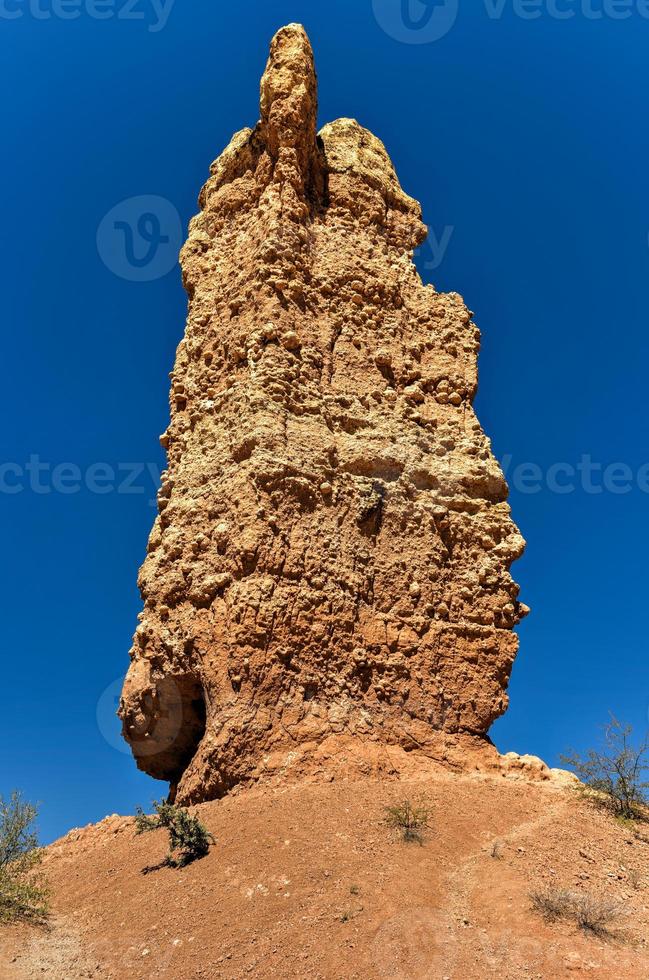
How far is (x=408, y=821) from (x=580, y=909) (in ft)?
6.43

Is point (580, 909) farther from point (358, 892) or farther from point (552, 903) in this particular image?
point (358, 892)

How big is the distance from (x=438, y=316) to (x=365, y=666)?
6.59 metres

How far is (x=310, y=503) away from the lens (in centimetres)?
999

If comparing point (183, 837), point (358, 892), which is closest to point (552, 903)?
point (358, 892)

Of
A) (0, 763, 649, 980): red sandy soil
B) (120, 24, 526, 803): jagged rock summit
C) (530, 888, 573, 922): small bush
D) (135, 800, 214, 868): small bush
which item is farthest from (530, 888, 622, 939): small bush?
(135, 800, 214, 868): small bush

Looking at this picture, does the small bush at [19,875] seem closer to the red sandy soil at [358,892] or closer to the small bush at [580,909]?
the red sandy soil at [358,892]

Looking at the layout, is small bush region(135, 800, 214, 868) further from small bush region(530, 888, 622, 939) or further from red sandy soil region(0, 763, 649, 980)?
small bush region(530, 888, 622, 939)

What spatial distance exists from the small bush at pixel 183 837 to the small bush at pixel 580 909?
342cm

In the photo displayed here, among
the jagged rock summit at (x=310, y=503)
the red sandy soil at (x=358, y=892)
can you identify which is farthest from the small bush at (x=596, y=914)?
the jagged rock summit at (x=310, y=503)

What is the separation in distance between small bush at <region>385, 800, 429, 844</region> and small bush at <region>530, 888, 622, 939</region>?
137 centimetres

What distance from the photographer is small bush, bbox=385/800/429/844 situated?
713cm

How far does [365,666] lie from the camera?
9414 millimetres

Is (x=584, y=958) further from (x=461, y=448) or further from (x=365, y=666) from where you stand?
(x=461, y=448)

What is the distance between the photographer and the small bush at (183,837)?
24.1 feet
